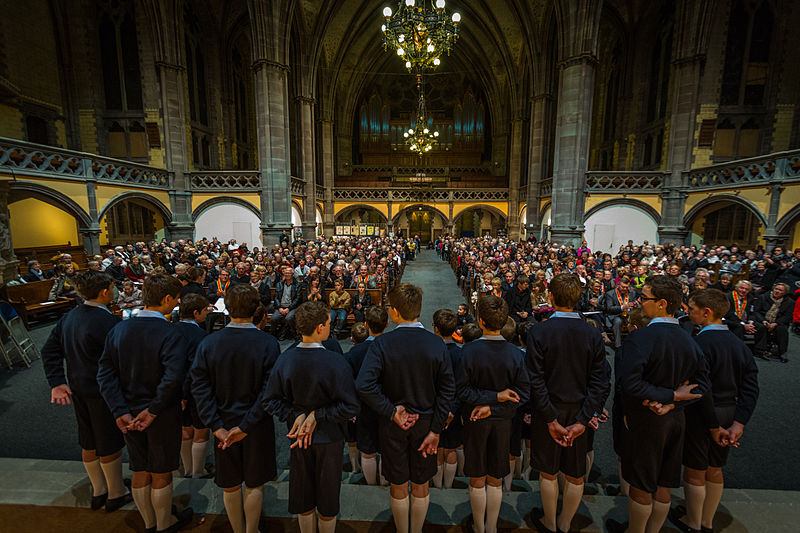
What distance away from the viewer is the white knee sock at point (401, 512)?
88.4 inches

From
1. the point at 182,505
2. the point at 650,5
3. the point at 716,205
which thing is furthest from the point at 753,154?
the point at 182,505

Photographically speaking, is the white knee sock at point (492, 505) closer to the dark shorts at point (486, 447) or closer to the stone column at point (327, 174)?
the dark shorts at point (486, 447)

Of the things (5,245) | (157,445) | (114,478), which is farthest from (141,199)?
(157,445)

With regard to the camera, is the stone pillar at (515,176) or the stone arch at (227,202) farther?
the stone pillar at (515,176)

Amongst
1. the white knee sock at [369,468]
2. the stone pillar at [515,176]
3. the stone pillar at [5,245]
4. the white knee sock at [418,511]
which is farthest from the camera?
the stone pillar at [515,176]

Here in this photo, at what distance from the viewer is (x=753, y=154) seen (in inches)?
595

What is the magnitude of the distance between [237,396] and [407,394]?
1055mm

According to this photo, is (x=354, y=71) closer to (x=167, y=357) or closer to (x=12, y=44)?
(x=12, y=44)

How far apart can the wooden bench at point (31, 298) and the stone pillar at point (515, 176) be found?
22701 millimetres

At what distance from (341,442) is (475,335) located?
4.86 ft

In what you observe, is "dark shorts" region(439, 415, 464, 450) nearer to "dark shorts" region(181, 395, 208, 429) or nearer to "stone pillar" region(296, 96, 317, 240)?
"dark shorts" region(181, 395, 208, 429)

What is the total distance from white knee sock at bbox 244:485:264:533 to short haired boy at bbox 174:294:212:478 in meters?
0.75

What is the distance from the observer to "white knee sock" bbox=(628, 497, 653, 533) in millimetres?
2271

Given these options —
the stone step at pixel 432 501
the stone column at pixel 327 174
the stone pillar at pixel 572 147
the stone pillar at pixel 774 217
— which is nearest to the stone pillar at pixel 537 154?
the stone pillar at pixel 572 147
